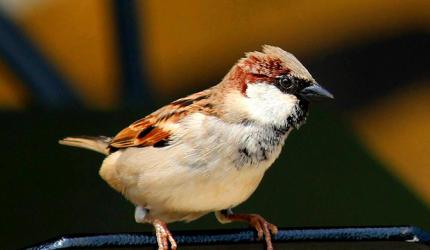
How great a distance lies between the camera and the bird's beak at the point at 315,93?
61.9 inches

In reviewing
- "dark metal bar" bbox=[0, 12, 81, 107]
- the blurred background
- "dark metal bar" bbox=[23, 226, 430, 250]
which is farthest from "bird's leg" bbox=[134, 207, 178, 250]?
"dark metal bar" bbox=[0, 12, 81, 107]

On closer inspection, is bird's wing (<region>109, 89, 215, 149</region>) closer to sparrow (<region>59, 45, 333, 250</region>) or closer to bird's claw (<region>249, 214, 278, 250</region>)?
sparrow (<region>59, 45, 333, 250</region>)

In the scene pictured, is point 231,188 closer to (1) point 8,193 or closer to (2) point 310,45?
(1) point 8,193

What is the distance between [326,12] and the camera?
12.8 ft

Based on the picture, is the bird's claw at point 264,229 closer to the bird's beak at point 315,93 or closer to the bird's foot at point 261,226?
the bird's foot at point 261,226

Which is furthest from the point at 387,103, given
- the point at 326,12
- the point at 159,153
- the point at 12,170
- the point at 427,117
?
the point at 159,153

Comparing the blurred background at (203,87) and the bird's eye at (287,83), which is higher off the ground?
the bird's eye at (287,83)

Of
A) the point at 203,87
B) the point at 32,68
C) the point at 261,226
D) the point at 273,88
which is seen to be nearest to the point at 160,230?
the point at 261,226

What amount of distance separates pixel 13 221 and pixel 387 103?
151 centimetres

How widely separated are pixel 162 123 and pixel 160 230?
224 mm

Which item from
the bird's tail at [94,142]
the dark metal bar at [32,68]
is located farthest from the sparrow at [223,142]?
the dark metal bar at [32,68]

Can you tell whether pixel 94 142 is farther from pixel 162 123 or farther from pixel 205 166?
pixel 205 166

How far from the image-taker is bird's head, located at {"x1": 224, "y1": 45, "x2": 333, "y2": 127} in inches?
62.4

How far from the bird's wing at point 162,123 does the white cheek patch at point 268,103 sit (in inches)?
3.4
